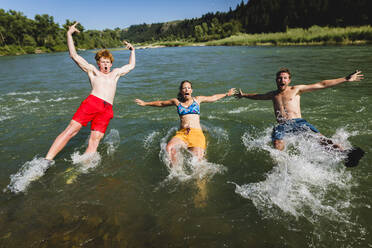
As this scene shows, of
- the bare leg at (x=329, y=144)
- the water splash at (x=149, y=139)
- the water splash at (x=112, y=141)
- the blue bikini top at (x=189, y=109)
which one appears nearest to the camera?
the bare leg at (x=329, y=144)

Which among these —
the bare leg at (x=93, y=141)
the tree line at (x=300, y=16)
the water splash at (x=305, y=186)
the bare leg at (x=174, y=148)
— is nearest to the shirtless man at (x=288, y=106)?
the water splash at (x=305, y=186)

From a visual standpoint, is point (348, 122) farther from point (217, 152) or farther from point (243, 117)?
point (217, 152)

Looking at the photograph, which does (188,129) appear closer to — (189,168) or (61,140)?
(189,168)

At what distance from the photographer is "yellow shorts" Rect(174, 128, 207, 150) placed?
4.82 metres

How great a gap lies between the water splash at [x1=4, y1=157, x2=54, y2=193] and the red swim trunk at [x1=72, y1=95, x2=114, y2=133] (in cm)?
107

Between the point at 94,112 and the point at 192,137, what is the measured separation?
224 cm

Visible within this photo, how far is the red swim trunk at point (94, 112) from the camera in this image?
4527 millimetres

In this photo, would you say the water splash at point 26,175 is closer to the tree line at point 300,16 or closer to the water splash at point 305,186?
the water splash at point 305,186

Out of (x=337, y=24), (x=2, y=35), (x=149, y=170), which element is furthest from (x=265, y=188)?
(x=2, y=35)

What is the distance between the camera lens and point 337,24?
58.3m

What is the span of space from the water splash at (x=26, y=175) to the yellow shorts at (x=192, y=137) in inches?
110

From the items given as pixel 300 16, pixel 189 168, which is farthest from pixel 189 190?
pixel 300 16

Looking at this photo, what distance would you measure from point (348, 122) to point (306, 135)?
110 inches

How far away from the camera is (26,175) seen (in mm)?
4086
